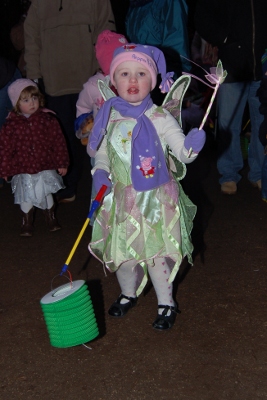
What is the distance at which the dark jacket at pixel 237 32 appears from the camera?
20.5 ft

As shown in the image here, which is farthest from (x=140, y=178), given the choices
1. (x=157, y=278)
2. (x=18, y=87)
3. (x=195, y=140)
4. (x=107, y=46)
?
(x=18, y=87)

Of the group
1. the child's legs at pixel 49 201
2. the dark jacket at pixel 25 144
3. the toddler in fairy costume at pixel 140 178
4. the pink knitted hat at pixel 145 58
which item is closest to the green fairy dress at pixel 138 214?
the toddler in fairy costume at pixel 140 178

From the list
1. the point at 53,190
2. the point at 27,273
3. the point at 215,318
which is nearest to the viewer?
the point at 215,318

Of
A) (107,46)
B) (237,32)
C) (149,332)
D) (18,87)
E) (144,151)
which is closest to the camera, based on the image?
(144,151)

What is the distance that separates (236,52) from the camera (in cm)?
636

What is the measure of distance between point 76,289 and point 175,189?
2.82 feet

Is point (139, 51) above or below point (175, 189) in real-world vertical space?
above

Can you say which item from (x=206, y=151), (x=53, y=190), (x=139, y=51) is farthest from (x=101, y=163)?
(x=206, y=151)

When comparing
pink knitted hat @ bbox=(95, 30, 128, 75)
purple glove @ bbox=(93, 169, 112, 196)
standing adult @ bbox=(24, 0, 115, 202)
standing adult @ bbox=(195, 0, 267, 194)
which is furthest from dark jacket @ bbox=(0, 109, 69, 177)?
purple glove @ bbox=(93, 169, 112, 196)

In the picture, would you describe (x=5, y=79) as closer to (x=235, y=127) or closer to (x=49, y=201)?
(x=49, y=201)

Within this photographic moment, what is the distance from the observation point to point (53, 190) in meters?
5.85

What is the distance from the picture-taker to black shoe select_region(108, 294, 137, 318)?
13.4 feet

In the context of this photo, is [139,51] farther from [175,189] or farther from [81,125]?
[81,125]

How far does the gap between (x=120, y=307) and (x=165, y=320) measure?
0.35 metres
